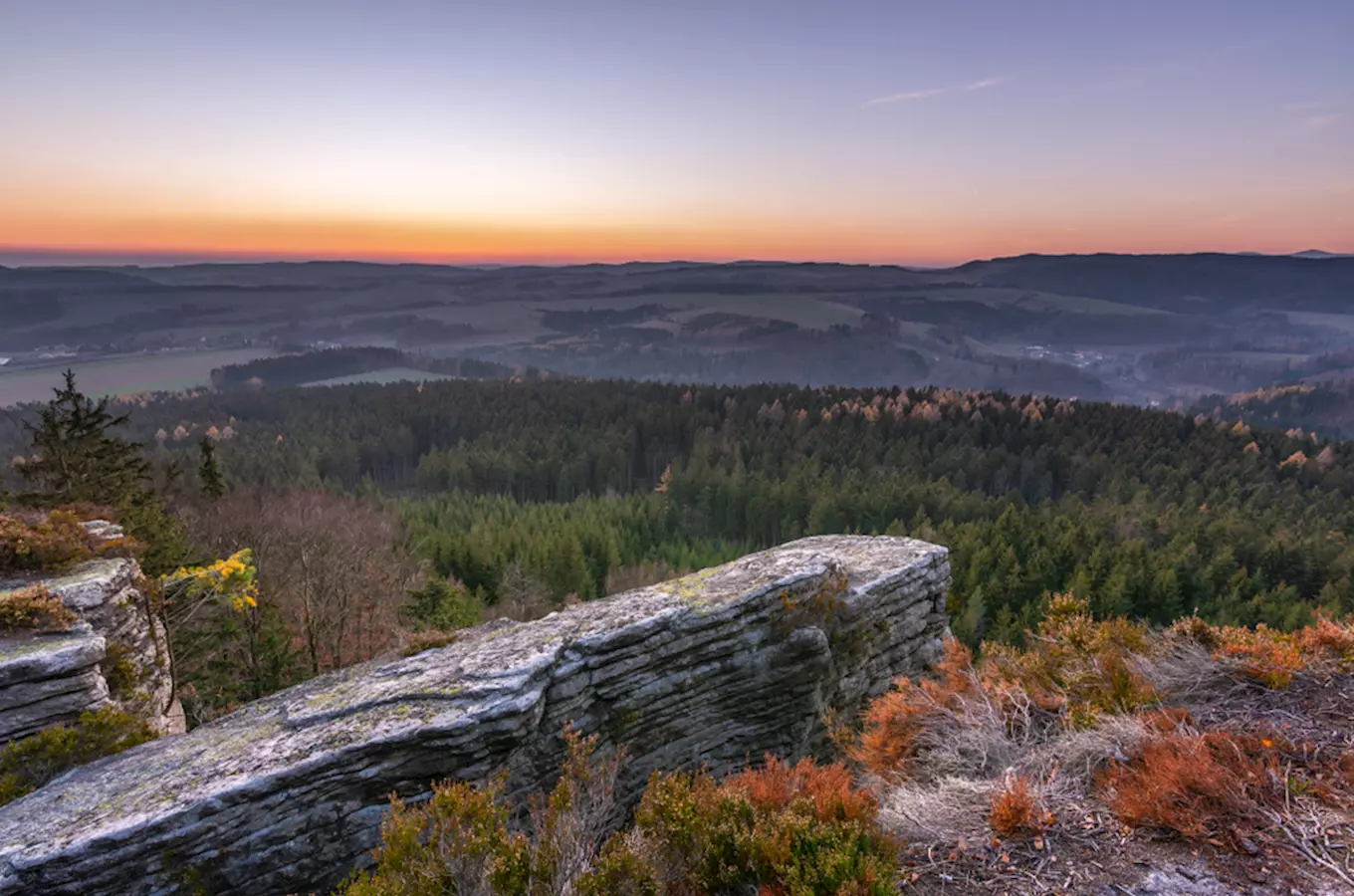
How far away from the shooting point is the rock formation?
A: 34.3 feet

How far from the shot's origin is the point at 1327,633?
12.6 m

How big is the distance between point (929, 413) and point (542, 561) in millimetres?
95292

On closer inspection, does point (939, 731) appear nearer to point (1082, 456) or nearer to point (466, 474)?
point (466, 474)

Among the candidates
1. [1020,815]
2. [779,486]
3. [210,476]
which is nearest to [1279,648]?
[1020,815]

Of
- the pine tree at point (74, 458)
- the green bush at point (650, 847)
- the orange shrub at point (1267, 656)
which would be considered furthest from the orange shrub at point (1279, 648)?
the pine tree at point (74, 458)

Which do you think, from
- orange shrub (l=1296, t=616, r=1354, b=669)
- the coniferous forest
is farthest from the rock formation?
orange shrub (l=1296, t=616, r=1354, b=669)

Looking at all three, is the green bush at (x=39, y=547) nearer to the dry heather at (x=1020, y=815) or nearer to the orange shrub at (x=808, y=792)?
the dry heather at (x=1020, y=815)

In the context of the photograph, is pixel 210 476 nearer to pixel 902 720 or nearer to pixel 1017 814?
pixel 902 720

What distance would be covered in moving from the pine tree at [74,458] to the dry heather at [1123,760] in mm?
28189

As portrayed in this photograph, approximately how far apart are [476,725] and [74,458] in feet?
80.0

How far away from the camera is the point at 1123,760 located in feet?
32.1

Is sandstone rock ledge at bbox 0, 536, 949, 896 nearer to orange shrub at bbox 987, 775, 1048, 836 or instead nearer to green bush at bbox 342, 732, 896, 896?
green bush at bbox 342, 732, 896, 896

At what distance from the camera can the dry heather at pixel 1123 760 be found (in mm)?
7859

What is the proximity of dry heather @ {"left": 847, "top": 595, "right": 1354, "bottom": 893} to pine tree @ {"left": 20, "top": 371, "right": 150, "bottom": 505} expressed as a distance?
92.5 feet
